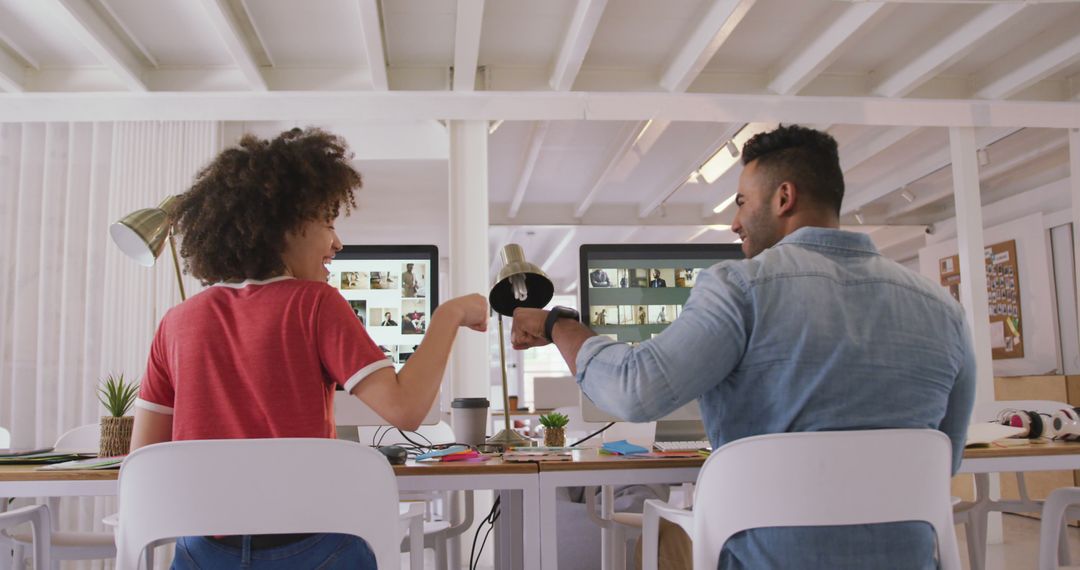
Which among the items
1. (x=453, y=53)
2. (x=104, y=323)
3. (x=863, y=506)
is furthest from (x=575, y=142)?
(x=863, y=506)

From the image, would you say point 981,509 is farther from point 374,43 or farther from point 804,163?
point 374,43

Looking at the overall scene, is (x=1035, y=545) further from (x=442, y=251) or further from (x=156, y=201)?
(x=442, y=251)

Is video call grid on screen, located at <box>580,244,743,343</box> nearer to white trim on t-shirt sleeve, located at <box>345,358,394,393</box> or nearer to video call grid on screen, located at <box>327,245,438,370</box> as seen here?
video call grid on screen, located at <box>327,245,438,370</box>

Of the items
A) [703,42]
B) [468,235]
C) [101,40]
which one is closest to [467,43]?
[468,235]

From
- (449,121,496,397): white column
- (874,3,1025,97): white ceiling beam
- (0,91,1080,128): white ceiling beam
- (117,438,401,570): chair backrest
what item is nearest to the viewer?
(117,438,401,570): chair backrest

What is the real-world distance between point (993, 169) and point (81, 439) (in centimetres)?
736

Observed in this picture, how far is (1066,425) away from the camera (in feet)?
6.59

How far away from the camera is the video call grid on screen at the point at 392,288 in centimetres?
283

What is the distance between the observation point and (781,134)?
1545 mm

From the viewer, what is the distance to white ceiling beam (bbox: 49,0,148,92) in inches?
→ 158

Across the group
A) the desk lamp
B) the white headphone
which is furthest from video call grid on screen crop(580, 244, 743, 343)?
the white headphone

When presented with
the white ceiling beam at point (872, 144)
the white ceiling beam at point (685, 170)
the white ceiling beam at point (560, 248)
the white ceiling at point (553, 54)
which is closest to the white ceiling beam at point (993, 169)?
the white ceiling at point (553, 54)

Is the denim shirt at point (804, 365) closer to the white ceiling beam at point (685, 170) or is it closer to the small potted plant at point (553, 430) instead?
the small potted plant at point (553, 430)

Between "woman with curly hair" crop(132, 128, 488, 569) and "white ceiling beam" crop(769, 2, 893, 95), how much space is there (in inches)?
139
